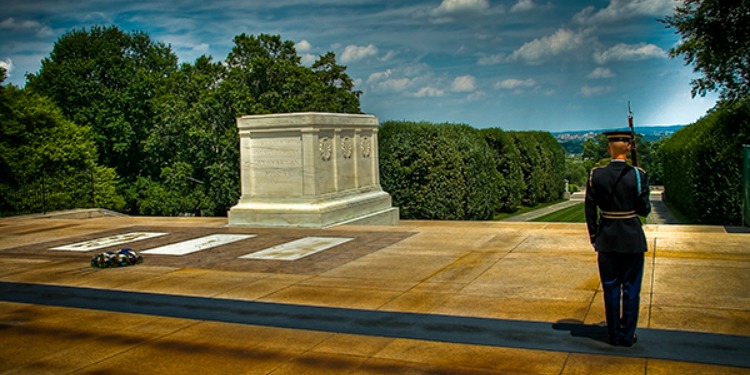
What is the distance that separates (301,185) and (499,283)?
698cm

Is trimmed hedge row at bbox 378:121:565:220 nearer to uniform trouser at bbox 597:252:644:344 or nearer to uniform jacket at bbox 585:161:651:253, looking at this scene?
uniform jacket at bbox 585:161:651:253

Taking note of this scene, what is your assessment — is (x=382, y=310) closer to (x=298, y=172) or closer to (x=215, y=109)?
(x=298, y=172)

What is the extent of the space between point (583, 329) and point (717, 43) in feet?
67.5

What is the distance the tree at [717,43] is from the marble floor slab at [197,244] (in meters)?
18.0

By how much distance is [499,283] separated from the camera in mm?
8258

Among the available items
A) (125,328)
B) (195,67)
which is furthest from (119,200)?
(125,328)

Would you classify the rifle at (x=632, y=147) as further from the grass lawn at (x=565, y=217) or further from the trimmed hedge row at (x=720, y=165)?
the grass lawn at (x=565, y=217)

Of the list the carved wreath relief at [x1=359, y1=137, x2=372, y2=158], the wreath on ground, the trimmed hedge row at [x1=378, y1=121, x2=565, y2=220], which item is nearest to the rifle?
the wreath on ground

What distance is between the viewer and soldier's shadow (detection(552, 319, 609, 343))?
19.5 feet

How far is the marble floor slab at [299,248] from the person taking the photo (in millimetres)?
10842

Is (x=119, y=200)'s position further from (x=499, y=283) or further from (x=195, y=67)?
(x=499, y=283)

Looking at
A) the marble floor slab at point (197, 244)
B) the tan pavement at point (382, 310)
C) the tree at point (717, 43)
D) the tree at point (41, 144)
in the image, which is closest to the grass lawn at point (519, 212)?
the tree at point (717, 43)

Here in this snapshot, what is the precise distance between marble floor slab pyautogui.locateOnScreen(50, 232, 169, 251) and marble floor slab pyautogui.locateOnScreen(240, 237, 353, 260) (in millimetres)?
3436

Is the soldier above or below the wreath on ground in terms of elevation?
above
